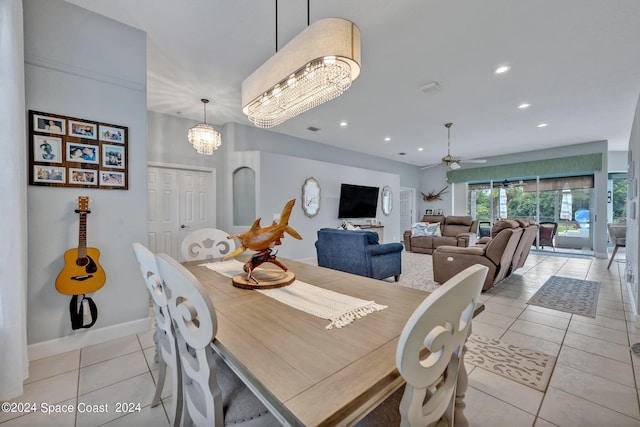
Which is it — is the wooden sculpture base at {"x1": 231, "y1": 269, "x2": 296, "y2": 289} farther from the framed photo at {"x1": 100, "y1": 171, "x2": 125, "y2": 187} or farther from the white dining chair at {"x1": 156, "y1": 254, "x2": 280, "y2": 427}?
the framed photo at {"x1": 100, "y1": 171, "x2": 125, "y2": 187}

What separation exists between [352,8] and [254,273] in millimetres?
2250

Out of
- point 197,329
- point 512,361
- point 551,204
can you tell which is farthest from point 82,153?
point 551,204

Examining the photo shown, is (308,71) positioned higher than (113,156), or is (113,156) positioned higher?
(308,71)

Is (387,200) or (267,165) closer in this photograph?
(267,165)

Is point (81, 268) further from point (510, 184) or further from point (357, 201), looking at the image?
point (510, 184)

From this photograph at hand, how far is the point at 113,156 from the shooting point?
7.56 feet

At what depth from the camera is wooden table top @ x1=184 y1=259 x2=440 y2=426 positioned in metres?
0.59

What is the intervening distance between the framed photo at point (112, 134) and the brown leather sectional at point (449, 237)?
6.20 m

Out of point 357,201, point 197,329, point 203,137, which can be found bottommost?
point 197,329

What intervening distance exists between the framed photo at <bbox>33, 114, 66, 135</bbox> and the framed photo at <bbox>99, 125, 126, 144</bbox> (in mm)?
243

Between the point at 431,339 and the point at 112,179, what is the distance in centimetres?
277

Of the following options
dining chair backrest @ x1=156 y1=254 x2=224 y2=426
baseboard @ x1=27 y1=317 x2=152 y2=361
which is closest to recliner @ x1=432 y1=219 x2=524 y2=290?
dining chair backrest @ x1=156 y1=254 x2=224 y2=426

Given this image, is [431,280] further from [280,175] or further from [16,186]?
[16,186]

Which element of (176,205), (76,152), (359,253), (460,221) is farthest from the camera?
(460,221)
